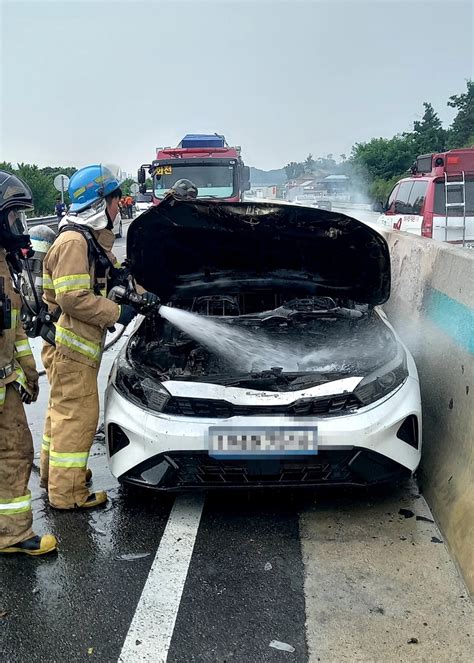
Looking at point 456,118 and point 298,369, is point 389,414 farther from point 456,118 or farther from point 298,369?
point 456,118

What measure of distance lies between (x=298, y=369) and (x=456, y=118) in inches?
1780

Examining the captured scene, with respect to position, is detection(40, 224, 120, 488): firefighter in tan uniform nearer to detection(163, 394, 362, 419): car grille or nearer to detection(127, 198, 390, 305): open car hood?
detection(127, 198, 390, 305): open car hood

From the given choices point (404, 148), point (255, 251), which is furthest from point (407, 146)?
point (255, 251)

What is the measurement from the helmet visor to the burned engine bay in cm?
100

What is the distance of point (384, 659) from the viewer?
2301 mm

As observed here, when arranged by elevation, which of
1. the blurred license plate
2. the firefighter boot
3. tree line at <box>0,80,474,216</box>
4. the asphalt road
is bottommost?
the asphalt road

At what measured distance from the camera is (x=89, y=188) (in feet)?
12.0

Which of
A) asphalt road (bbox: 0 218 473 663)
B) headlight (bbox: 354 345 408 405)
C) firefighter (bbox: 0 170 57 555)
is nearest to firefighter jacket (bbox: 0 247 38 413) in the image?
firefighter (bbox: 0 170 57 555)

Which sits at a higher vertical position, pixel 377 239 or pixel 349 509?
pixel 377 239

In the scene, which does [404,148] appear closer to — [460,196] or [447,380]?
[460,196]

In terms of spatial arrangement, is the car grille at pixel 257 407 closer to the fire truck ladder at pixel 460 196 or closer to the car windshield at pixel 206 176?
the fire truck ladder at pixel 460 196

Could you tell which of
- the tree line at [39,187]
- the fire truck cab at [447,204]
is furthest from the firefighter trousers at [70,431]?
the tree line at [39,187]

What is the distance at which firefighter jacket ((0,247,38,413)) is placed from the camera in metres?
3.00

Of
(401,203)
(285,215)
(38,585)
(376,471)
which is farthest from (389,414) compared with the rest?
(401,203)
